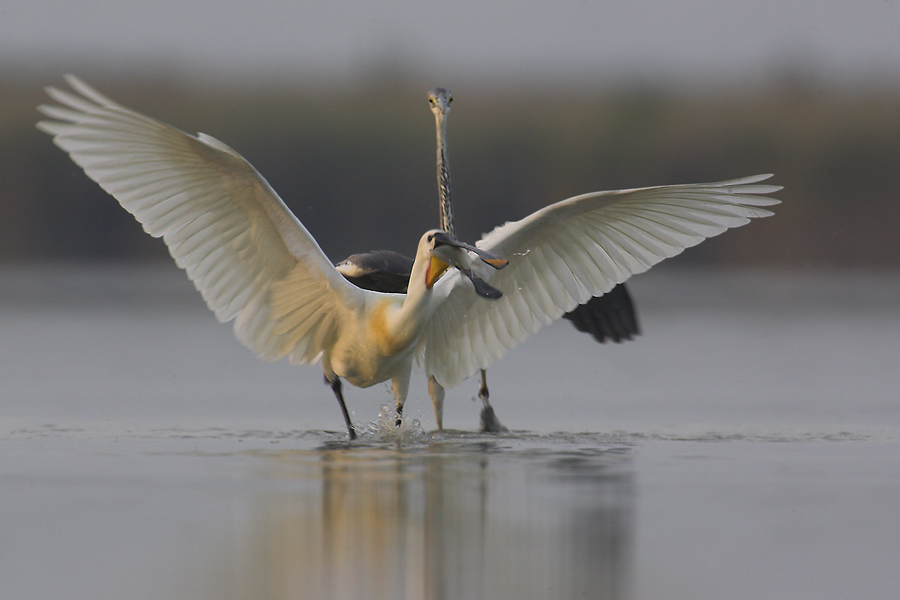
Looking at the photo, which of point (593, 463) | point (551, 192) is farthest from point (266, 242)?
point (551, 192)

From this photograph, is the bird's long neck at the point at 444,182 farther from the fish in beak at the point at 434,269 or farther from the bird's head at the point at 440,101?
the fish in beak at the point at 434,269

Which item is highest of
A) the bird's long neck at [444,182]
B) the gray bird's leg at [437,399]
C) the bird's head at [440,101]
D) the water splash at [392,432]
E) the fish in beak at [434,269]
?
the bird's head at [440,101]

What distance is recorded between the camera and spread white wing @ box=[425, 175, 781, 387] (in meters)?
7.13

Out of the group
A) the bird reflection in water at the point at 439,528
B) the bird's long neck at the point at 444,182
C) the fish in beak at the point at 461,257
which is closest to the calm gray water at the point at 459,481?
the bird reflection in water at the point at 439,528

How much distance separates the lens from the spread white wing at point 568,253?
7.13 metres

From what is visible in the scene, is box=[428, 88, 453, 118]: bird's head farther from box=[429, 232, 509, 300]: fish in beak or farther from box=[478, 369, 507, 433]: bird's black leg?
box=[429, 232, 509, 300]: fish in beak

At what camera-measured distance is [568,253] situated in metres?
7.44

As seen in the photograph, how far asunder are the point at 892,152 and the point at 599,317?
1607cm

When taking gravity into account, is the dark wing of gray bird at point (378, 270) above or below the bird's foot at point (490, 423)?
above

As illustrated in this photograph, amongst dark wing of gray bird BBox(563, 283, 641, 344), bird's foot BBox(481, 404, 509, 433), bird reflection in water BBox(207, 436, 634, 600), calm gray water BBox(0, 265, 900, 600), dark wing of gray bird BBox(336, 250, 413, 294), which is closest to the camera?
bird reflection in water BBox(207, 436, 634, 600)

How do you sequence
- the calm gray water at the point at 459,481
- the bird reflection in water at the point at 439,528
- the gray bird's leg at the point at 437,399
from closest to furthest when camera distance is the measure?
1. the bird reflection in water at the point at 439,528
2. the calm gray water at the point at 459,481
3. the gray bird's leg at the point at 437,399

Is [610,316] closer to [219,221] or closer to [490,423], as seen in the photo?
[490,423]

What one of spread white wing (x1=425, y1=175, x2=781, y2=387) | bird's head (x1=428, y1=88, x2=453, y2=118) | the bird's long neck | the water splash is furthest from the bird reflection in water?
bird's head (x1=428, y1=88, x2=453, y2=118)

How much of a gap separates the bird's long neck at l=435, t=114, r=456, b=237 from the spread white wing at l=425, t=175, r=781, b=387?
1.26m
